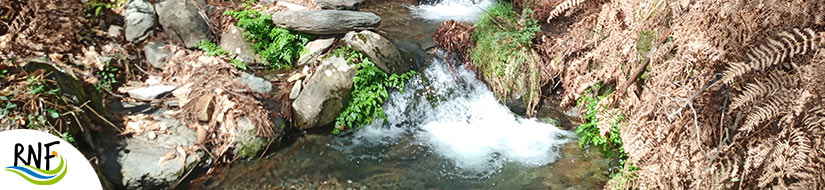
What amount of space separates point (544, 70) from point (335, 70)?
278 cm

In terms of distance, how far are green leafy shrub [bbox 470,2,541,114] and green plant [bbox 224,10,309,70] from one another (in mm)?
2461

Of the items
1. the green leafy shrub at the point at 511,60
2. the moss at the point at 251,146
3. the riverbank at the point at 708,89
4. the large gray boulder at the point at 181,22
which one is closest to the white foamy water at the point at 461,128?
the green leafy shrub at the point at 511,60

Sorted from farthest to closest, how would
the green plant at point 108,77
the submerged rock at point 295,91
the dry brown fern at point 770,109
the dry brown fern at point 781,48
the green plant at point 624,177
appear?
1. the submerged rock at point 295,91
2. the green plant at point 108,77
3. the green plant at point 624,177
4. the dry brown fern at point 770,109
5. the dry brown fern at point 781,48

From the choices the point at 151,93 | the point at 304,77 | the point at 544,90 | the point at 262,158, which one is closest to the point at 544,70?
the point at 544,90

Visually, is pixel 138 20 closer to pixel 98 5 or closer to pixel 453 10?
pixel 98 5

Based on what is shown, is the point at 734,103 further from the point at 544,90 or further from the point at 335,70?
the point at 335,70

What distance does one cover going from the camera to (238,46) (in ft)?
20.2

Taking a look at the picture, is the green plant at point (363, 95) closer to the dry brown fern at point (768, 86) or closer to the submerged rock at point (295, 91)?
the submerged rock at point (295, 91)

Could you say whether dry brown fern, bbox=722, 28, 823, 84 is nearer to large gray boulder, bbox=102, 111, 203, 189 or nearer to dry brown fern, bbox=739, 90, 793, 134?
dry brown fern, bbox=739, 90, 793, 134

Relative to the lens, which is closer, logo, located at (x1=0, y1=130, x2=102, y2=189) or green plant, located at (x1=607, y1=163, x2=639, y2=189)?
logo, located at (x1=0, y1=130, x2=102, y2=189)

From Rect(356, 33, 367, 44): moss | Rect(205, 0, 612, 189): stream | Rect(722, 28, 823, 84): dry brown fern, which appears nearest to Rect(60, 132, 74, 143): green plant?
Rect(205, 0, 612, 189): stream

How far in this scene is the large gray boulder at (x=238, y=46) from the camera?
6.13 m

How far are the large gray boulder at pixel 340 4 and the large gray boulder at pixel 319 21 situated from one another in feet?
3.98

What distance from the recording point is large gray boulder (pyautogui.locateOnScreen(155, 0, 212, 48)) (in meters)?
6.07
